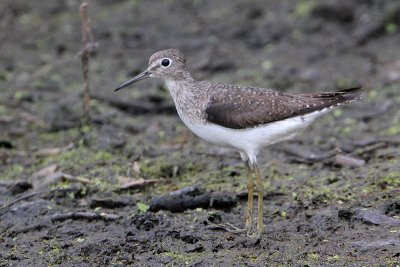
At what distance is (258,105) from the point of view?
7.59 m

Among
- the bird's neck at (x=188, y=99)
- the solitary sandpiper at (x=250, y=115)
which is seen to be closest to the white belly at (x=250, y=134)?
the solitary sandpiper at (x=250, y=115)

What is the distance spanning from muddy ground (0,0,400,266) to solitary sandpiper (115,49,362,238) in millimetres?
675

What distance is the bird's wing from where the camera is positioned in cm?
748

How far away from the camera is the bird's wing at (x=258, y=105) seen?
24.6ft

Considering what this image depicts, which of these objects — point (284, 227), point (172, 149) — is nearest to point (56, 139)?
Answer: point (172, 149)

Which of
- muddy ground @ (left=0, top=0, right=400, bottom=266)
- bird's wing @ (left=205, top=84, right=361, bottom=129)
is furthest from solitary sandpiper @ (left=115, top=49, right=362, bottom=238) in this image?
muddy ground @ (left=0, top=0, right=400, bottom=266)

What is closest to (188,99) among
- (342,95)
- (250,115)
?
(250,115)

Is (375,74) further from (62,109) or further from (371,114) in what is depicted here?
(62,109)

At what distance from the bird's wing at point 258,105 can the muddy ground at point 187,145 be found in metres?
1.00

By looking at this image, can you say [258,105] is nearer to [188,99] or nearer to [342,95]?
[188,99]

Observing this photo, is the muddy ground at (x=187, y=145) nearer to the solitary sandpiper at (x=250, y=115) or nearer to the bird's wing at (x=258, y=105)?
the solitary sandpiper at (x=250, y=115)

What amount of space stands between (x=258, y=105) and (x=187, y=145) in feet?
9.84

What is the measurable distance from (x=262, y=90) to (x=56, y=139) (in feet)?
12.9

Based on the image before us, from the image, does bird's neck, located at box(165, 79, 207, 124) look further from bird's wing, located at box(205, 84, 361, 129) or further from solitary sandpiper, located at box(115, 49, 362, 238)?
bird's wing, located at box(205, 84, 361, 129)
